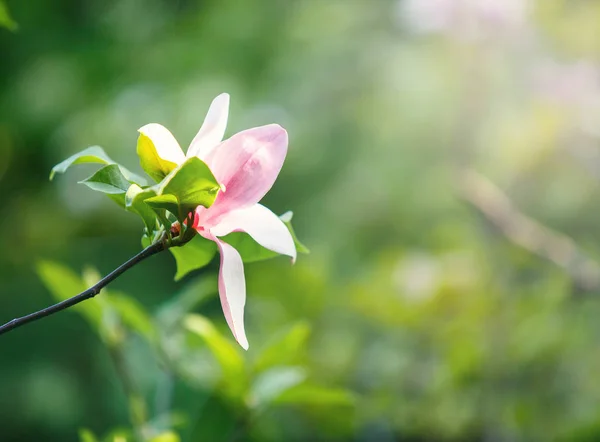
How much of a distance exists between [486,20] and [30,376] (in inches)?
47.6

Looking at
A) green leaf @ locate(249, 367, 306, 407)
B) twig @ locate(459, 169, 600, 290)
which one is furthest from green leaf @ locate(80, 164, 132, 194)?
twig @ locate(459, 169, 600, 290)

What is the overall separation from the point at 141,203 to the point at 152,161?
18 mm

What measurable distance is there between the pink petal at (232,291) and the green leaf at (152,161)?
0.14ft

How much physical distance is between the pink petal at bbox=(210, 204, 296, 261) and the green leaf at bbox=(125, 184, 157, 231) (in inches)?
1.1

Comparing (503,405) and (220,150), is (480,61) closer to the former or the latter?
(503,405)

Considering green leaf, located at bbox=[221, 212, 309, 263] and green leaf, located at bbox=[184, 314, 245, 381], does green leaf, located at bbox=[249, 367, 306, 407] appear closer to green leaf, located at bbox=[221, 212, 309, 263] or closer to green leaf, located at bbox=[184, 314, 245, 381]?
green leaf, located at bbox=[184, 314, 245, 381]

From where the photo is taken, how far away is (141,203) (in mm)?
280

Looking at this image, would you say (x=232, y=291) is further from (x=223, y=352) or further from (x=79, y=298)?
(x=223, y=352)

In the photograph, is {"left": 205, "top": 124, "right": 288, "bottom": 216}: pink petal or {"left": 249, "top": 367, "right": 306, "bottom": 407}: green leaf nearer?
{"left": 205, "top": 124, "right": 288, "bottom": 216}: pink petal

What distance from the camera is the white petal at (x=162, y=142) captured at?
0.28m

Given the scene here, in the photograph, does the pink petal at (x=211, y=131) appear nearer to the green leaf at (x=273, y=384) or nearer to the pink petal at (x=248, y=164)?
the pink petal at (x=248, y=164)

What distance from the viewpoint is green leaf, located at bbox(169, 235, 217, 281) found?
0.33 metres

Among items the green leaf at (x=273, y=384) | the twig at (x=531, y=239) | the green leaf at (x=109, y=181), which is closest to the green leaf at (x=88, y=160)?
the green leaf at (x=109, y=181)

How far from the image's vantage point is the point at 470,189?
108 cm
